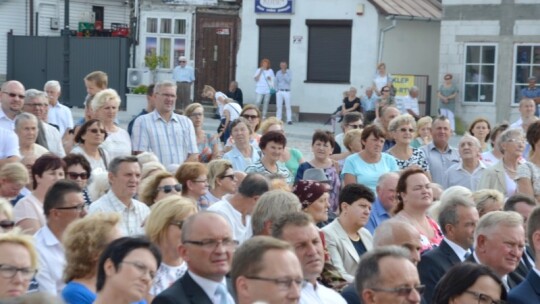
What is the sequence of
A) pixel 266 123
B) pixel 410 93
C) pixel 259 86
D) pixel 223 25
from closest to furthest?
1. pixel 266 123
2. pixel 410 93
3. pixel 259 86
4. pixel 223 25

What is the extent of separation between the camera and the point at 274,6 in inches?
1353

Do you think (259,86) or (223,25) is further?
(223,25)

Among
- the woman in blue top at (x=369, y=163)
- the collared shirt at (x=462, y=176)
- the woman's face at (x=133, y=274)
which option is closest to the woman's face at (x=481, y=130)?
the collared shirt at (x=462, y=176)

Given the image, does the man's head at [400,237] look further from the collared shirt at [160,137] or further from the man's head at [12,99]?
the man's head at [12,99]

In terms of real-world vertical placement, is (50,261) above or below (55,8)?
below

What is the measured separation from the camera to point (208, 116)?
34.2 metres

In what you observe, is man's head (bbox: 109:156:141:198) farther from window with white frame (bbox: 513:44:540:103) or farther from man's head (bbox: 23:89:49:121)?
window with white frame (bbox: 513:44:540:103)

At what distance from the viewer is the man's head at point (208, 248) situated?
6199 mm

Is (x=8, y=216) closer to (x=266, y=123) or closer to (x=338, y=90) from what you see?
(x=266, y=123)

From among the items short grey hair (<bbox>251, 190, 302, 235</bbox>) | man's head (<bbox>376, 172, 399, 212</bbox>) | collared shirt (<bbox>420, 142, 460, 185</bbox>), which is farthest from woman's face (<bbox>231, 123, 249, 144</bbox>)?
short grey hair (<bbox>251, 190, 302, 235</bbox>)

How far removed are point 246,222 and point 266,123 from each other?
16.0 ft

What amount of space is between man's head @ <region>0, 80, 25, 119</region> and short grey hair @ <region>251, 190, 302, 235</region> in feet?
16.9

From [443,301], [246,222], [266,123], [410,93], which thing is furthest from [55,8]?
[443,301]

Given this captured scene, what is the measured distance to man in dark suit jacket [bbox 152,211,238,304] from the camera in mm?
6164
